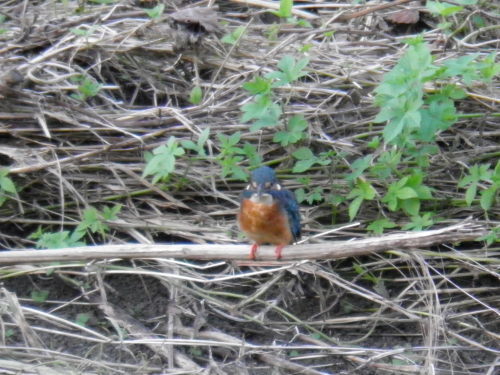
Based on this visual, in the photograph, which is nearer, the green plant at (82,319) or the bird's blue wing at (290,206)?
the bird's blue wing at (290,206)

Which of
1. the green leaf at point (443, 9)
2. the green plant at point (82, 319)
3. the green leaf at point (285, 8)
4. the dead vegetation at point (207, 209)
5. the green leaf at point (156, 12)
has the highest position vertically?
the green leaf at point (443, 9)

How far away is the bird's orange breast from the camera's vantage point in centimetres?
458

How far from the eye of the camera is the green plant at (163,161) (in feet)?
15.7

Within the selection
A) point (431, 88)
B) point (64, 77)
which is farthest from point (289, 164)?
point (64, 77)

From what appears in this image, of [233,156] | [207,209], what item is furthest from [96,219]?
[233,156]

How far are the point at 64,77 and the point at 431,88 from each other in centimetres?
199

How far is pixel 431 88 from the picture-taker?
5312 mm

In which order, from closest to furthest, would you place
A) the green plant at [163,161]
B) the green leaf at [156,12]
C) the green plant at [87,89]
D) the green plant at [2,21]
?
the green plant at [163,161]
the green plant at [87,89]
the green leaf at [156,12]
the green plant at [2,21]

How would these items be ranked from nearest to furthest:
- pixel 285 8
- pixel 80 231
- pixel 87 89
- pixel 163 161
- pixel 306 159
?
pixel 163 161 → pixel 80 231 → pixel 306 159 → pixel 87 89 → pixel 285 8

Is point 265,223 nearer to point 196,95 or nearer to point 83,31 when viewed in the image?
point 196,95

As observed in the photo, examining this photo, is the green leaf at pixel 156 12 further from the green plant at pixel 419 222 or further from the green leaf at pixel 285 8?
the green plant at pixel 419 222

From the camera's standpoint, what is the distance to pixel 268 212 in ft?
15.2

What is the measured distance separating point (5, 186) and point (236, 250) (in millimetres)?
1504

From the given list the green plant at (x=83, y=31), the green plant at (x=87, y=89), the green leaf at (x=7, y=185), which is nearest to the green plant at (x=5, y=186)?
the green leaf at (x=7, y=185)
